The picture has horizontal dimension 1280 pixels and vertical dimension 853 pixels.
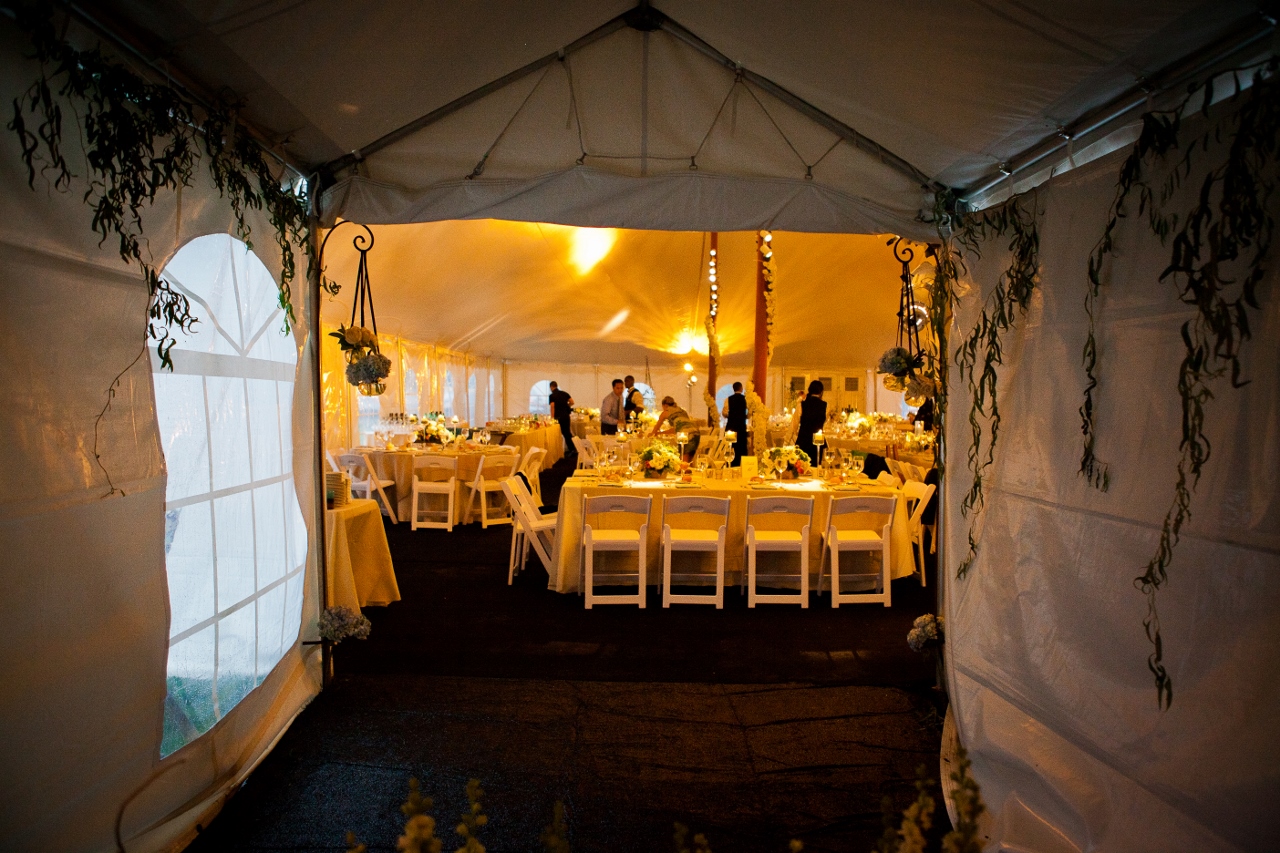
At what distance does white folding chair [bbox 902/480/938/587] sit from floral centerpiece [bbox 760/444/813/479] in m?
0.83

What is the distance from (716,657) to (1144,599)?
8.39ft

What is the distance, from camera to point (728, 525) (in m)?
5.55

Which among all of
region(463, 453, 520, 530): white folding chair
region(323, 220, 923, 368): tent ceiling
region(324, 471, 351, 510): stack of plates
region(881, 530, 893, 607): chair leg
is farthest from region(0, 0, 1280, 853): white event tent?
region(323, 220, 923, 368): tent ceiling

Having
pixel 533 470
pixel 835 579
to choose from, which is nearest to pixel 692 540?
pixel 835 579

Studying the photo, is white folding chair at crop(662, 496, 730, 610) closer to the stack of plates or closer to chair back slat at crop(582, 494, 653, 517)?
chair back slat at crop(582, 494, 653, 517)

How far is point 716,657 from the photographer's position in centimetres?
421

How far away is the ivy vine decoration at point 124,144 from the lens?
1756 mm

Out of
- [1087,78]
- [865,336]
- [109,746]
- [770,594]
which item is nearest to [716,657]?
[770,594]

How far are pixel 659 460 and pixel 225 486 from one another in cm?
352

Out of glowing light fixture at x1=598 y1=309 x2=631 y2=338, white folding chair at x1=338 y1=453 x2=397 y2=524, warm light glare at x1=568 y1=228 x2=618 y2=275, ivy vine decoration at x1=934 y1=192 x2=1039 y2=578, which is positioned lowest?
white folding chair at x1=338 y1=453 x2=397 y2=524

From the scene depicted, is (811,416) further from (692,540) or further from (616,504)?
(616,504)

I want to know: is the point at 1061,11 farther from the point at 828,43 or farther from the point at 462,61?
the point at 462,61

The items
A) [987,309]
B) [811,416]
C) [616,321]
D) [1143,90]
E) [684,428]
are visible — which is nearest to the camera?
[1143,90]

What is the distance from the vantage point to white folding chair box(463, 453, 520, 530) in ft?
26.7
